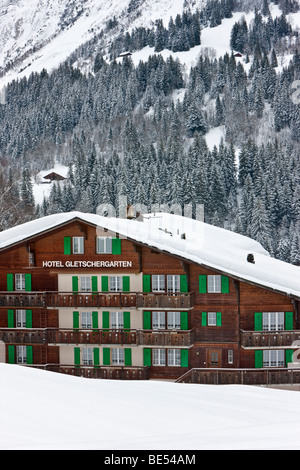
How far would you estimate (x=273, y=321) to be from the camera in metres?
30.8

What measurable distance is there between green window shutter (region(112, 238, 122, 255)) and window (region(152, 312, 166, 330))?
3.68 metres

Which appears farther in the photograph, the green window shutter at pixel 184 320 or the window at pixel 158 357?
the window at pixel 158 357

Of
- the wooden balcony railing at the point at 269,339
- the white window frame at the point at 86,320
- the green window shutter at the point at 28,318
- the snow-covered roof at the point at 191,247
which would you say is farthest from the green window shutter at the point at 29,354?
the wooden balcony railing at the point at 269,339

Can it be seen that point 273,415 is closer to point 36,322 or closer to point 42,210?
point 36,322

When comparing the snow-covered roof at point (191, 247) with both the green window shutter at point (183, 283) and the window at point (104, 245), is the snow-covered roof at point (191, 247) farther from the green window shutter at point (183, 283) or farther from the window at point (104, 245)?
the green window shutter at point (183, 283)

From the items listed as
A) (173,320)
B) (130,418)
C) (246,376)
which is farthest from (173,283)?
(130,418)

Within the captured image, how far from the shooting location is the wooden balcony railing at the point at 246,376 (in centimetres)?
2953

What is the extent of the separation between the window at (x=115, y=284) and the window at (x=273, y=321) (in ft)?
24.6

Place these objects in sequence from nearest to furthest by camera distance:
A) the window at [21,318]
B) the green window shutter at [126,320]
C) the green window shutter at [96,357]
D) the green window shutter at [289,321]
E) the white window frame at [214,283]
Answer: the green window shutter at [289,321], the white window frame at [214,283], the green window shutter at [126,320], the green window shutter at [96,357], the window at [21,318]

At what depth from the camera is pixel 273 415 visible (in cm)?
1750

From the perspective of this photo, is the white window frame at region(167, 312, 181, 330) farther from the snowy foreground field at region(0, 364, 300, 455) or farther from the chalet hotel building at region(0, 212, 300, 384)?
the snowy foreground field at region(0, 364, 300, 455)

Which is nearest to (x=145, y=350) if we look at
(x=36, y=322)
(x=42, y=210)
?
(x=36, y=322)

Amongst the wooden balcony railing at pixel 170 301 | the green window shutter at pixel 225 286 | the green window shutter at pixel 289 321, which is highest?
the green window shutter at pixel 225 286

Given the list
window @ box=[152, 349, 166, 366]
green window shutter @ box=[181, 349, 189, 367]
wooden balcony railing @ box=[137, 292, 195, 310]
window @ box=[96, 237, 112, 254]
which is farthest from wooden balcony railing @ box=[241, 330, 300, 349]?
window @ box=[96, 237, 112, 254]
